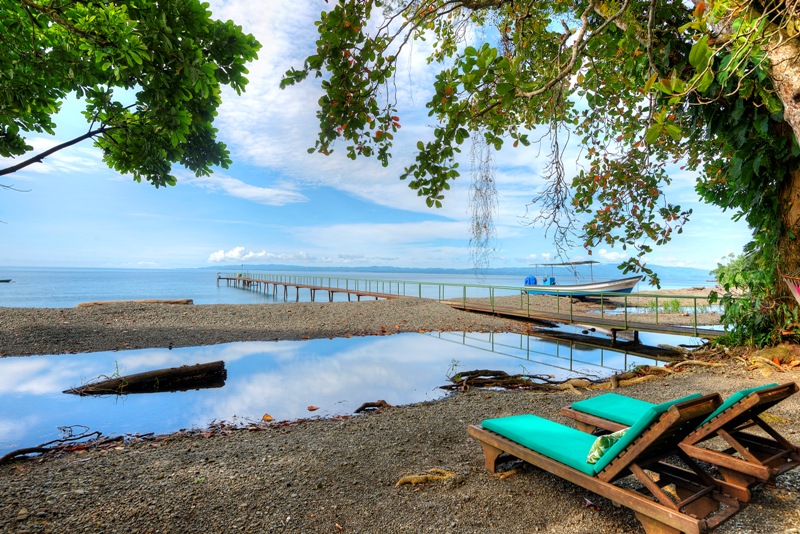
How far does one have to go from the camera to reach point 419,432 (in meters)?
4.27

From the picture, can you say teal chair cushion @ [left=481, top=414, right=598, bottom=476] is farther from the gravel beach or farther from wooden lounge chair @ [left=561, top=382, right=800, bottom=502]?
wooden lounge chair @ [left=561, top=382, right=800, bottom=502]

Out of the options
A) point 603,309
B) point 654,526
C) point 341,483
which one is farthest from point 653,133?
point 603,309

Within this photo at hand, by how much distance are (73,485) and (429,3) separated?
480cm

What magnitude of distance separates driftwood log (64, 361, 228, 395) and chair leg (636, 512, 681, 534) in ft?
22.6

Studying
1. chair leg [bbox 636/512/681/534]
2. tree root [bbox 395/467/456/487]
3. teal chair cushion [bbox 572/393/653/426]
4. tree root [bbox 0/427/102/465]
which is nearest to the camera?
chair leg [bbox 636/512/681/534]

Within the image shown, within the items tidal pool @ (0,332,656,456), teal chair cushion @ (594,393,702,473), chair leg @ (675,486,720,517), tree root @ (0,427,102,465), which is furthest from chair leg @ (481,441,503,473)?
tree root @ (0,427,102,465)

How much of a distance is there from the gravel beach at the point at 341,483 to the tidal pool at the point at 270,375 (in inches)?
42.8

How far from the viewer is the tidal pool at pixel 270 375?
5594mm

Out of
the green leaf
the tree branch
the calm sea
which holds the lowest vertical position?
the calm sea

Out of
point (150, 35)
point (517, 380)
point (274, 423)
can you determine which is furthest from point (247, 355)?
point (150, 35)

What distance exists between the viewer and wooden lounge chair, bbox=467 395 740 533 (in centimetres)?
206

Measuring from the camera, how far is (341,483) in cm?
309

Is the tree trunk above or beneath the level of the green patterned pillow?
above

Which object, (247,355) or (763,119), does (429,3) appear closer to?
(763,119)
